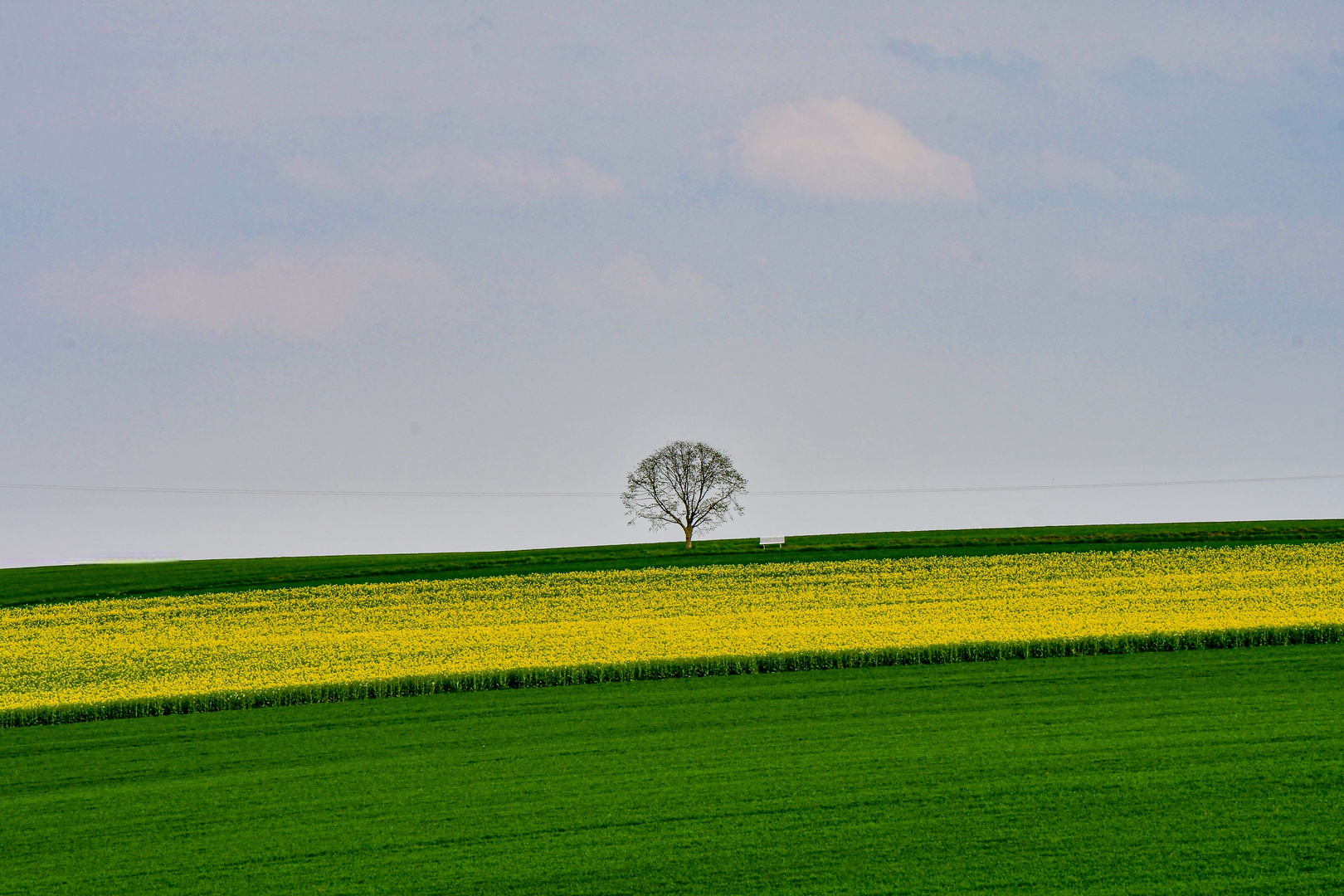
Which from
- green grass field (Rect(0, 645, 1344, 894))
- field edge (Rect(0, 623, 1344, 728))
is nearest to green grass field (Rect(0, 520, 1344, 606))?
field edge (Rect(0, 623, 1344, 728))

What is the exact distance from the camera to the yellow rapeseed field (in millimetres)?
23672

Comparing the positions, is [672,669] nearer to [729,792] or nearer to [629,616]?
[729,792]

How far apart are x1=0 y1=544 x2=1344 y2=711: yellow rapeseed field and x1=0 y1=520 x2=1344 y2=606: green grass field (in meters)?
3.44

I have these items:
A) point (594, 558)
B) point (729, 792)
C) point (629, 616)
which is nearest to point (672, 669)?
point (729, 792)

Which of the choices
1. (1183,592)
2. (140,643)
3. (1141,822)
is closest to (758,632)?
(1183,592)

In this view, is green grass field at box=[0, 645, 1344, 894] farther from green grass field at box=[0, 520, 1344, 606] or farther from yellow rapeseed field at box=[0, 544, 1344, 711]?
green grass field at box=[0, 520, 1344, 606]

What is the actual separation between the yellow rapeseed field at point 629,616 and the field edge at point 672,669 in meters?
0.30

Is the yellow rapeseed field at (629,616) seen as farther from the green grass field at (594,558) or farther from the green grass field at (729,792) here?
the green grass field at (729,792)

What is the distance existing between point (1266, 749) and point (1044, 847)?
485cm

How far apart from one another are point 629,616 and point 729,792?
1890 cm

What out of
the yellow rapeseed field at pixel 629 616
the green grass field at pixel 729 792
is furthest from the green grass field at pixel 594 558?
the green grass field at pixel 729 792

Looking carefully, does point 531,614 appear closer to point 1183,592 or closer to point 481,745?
Answer: point 481,745

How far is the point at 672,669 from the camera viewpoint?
22203 millimetres

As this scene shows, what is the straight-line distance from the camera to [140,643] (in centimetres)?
3012
